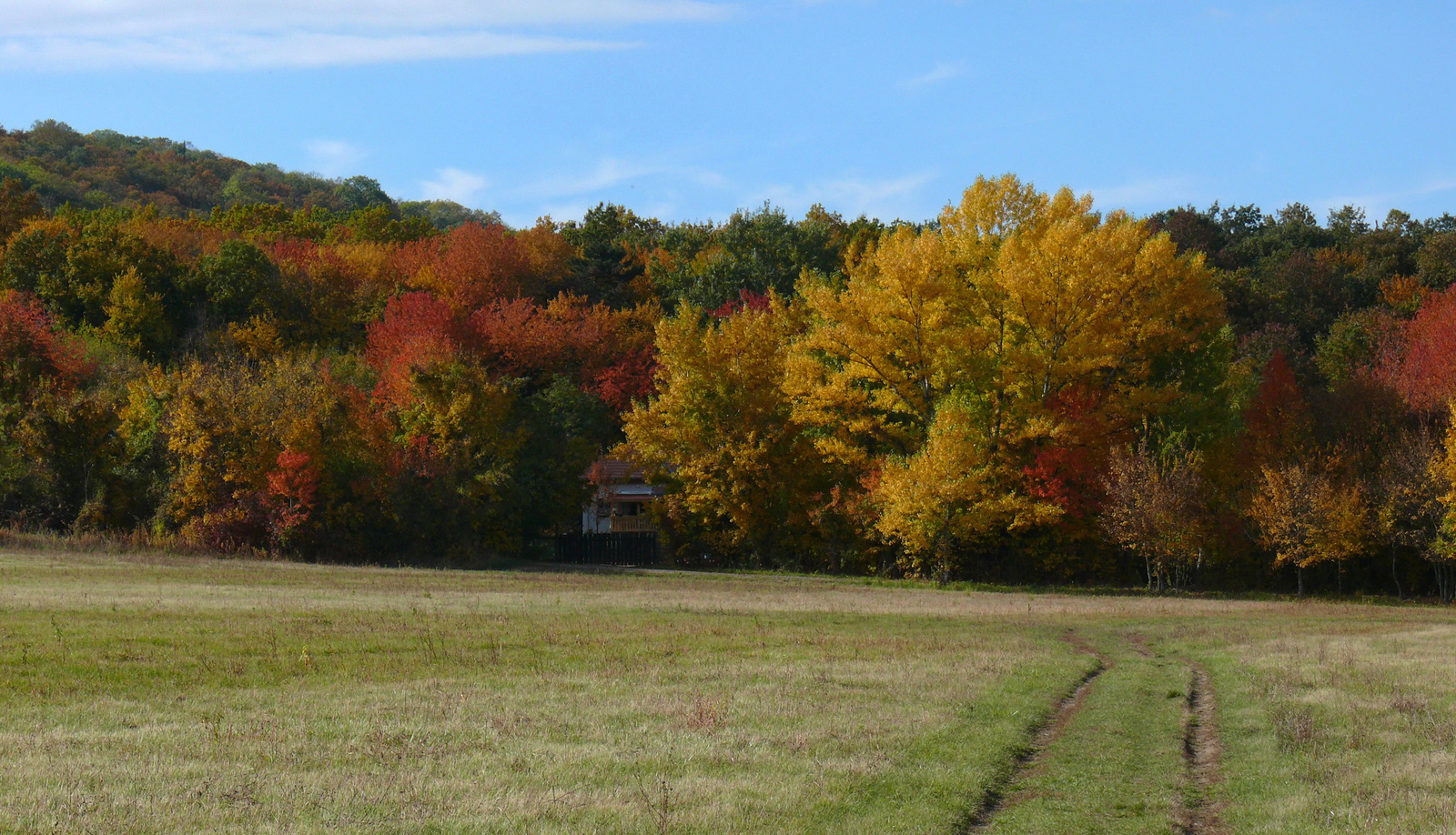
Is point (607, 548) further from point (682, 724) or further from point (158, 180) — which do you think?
point (158, 180)

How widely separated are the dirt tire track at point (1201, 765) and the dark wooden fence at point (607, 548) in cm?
4089

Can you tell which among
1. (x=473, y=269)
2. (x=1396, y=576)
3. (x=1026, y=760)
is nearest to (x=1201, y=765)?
(x=1026, y=760)

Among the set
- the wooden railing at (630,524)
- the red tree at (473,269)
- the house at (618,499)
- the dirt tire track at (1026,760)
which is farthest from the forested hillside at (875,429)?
the dirt tire track at (1026,760)

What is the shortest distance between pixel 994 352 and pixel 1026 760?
33.9m

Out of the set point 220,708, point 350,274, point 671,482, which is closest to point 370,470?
point 671,482

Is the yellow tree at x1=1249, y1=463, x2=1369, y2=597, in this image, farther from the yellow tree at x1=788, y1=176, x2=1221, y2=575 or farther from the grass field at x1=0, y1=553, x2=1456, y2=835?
the grass field at x1=0, y1=553, x2=1456, y2=835

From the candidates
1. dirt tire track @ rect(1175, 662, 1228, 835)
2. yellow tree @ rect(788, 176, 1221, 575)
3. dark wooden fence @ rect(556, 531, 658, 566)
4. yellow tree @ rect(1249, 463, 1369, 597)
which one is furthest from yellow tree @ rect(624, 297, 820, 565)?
dirt tire track @ rect(1175, 662, 1228, 835)

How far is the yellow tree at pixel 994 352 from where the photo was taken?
4206 centimetres

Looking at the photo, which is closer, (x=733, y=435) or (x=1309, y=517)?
(x=1309, y=517)

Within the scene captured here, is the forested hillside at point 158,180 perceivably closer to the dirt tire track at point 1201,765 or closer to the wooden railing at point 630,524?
the wooden railing at point 630,524

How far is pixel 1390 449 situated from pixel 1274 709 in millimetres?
37080

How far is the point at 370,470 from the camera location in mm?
49062

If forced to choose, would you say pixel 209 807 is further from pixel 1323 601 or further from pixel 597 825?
pixel 1323 601

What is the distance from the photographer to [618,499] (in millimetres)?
65625
